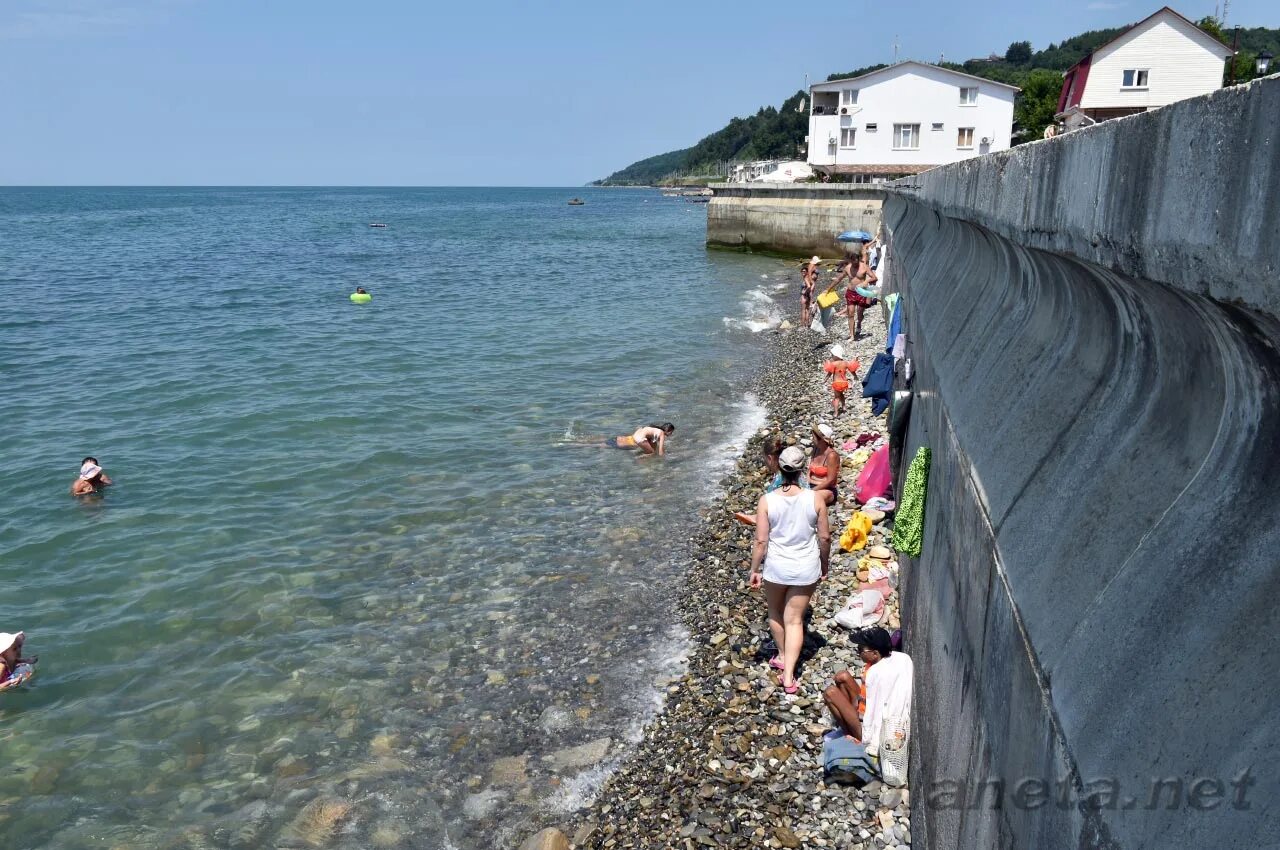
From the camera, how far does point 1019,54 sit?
180 metres

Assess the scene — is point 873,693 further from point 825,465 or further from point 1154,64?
point 1154,64

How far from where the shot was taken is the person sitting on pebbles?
5.37 m

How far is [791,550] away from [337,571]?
6.18 m

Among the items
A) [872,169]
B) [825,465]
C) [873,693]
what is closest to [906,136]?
[872,169]

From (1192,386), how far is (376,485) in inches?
490

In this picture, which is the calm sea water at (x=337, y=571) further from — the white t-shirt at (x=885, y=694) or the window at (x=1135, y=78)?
the window at (x=1135, y=78)

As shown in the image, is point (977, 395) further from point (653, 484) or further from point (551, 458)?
point (551, 458)

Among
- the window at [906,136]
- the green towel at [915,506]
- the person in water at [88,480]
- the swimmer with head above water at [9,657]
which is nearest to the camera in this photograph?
the green towel at [915,506]

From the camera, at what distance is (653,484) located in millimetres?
12914

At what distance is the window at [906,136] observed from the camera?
5647 cm

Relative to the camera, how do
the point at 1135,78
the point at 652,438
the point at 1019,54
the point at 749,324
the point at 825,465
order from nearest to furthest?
the point at 825,465, the point at 652,438, the point at 749,324, the point at 1135,78, the point at 1019,54

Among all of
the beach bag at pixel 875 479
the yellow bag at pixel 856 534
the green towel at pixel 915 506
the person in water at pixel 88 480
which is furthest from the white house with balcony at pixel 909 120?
the green towel at pixel 915 506

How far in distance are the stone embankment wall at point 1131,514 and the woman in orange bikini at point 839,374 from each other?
10612mm

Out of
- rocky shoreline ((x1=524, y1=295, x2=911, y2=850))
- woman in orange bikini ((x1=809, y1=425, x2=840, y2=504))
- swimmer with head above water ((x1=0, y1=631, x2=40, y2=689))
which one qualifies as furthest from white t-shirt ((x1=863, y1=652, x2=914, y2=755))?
swimmer with head above water ((x1=0, y1=631, x2=40, y2=689))
